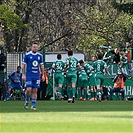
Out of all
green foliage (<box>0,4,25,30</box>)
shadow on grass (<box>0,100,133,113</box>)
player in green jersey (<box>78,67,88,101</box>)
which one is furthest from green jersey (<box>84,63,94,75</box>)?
green foliage (<box>0,4,25,30</box>)

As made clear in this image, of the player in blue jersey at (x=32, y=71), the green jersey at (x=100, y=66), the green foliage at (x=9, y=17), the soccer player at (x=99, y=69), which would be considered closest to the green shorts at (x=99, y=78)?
the soccer player at (x=99, y=69)

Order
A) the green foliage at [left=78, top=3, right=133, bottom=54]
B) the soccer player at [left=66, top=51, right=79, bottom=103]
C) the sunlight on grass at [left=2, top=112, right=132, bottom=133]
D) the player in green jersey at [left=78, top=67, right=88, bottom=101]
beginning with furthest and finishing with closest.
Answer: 1. the green foliage at [left=78, top=3, right=133, bottom=54]
2. the player in green jersey at [left=78, top=67, right=88, bottom=101]
3. the soccer player at [left=66, top=51, right=79, bottom=103]
4. the sunlight on grass at [left=2, top=112, right=132, bottom=133]

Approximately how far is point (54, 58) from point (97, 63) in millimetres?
5583

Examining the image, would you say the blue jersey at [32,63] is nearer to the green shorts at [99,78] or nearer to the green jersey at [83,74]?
the green shorts at [99,78]

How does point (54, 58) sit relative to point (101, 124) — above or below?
above

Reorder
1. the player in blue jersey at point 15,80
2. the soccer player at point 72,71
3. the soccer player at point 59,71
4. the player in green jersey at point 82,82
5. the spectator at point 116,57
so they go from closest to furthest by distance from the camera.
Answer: the soccer player at point 72,71, the soccer player at point 59,71, the player in blue jersey at point 15,80, the player in green jersey at point 82,82, the spectator at point 116,57

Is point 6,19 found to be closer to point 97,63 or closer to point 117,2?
point 117,2

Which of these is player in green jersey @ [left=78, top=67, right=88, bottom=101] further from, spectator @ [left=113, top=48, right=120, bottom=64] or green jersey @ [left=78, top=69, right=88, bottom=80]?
spectator @ [left=113, top=48, right=120, bottom=64]

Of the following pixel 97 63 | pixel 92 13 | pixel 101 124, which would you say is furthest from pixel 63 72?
pixel 92 13

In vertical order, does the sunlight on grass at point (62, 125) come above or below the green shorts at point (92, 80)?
below

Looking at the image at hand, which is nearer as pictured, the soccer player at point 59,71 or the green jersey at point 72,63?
the green jersey at point 72,63

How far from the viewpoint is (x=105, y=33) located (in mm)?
67562

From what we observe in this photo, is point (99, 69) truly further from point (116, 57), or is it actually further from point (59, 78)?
point (116, 57)

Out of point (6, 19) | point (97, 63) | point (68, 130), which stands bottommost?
point (68, 130)
